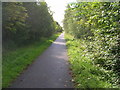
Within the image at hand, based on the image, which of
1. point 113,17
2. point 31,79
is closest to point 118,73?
point 113,17

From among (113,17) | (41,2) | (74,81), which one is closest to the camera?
(113,17)

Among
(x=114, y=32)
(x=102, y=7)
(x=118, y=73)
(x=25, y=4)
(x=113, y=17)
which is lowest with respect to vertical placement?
(x=118, y=73)

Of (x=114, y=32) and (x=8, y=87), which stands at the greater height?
(x=114, y=32)

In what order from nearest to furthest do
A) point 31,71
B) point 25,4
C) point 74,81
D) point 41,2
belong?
point 74,81, point 31,71, point 25,4, point 41,2

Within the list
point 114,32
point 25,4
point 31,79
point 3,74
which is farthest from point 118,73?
point 25,4

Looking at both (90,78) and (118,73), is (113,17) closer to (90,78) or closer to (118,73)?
(118,73)

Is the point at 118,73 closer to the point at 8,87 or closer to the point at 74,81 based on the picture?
the point at 74,81

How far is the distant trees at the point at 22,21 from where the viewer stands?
35.3ft

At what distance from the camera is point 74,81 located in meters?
6.18

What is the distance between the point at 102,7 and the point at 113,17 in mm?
730

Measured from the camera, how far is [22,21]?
48.3ft

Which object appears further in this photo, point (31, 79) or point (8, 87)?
point (31, 79)

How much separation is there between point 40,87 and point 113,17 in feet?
11.8

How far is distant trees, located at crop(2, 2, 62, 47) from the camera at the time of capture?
10.8m
